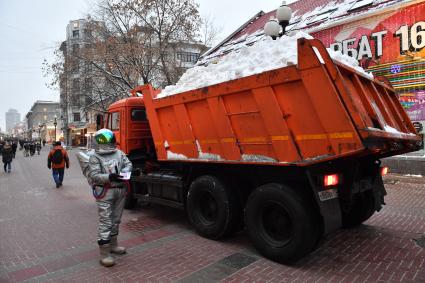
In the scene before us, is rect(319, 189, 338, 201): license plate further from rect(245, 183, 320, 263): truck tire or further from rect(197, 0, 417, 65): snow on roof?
rect(197, 0, 417, 65): snow on roof

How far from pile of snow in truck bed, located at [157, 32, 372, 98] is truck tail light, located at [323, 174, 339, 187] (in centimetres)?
145

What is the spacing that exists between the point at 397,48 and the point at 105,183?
36.5 ft

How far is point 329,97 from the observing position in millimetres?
3725

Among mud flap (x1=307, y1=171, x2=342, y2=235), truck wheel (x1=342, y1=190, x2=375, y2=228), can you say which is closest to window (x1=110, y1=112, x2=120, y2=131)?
mud flap (x1=307, y1=171, x2=342, y2=235)

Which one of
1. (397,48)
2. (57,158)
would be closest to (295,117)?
(397,48)

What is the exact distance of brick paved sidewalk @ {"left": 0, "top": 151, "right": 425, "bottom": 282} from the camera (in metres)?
4.04

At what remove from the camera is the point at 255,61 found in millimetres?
4688

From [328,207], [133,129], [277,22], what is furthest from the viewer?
[277,22]

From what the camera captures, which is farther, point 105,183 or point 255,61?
point 255,61

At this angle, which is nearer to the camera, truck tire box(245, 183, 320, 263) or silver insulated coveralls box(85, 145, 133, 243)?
truck tire box(245, 183, 320, 263)

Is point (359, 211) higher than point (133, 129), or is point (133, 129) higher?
point (133, 129)

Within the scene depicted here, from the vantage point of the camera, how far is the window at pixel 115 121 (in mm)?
7595

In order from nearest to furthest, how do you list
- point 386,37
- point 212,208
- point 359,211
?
point 212,208
point 359,211
point 386,37

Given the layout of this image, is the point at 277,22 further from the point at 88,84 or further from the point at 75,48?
the point at 75,48
